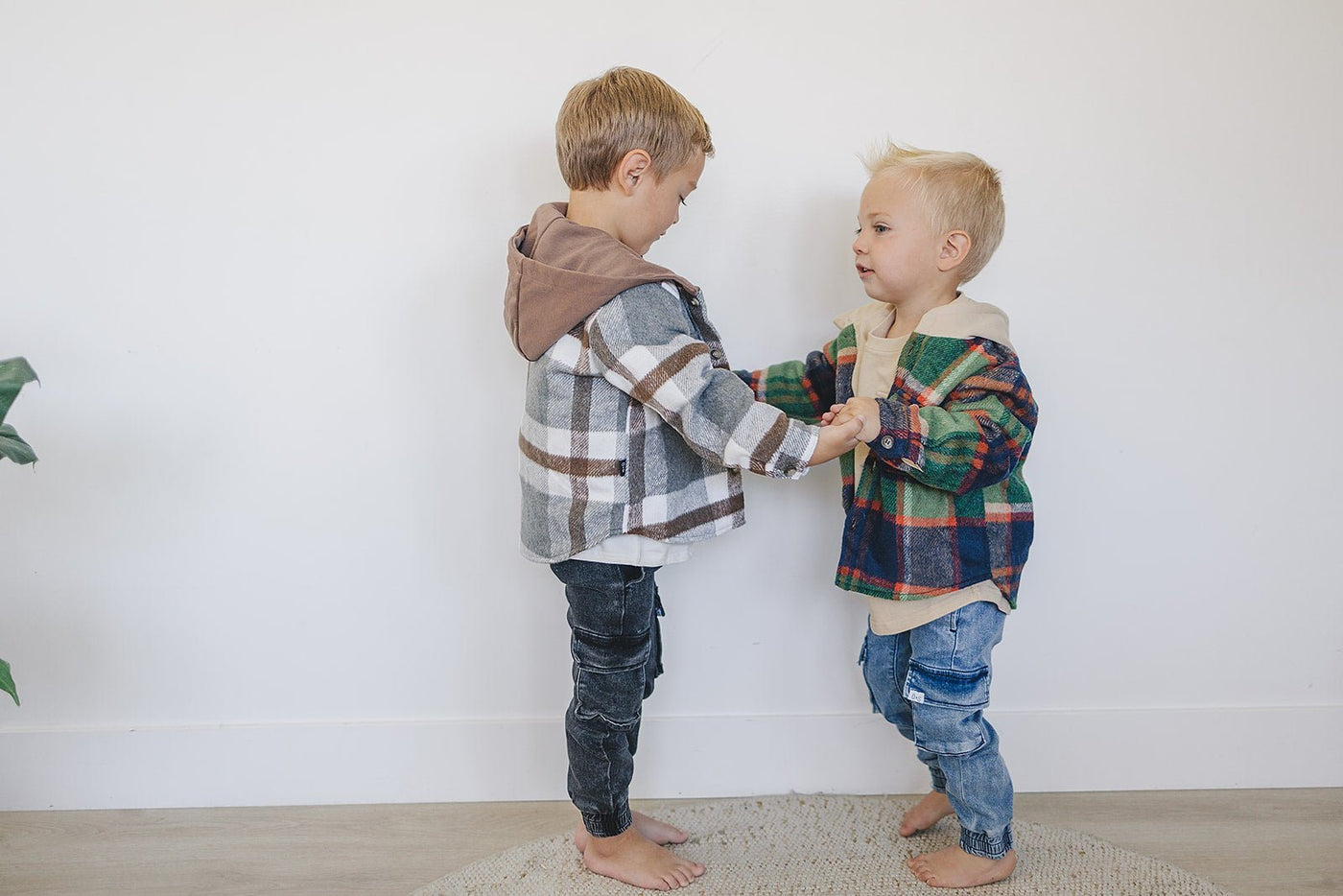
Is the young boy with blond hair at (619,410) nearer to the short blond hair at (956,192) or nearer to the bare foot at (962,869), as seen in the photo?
the short blond hair at (956,192)

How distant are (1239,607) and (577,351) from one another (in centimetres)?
116

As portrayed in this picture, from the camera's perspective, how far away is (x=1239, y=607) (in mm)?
1541

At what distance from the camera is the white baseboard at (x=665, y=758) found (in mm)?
1517

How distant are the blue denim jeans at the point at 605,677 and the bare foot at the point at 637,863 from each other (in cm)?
4

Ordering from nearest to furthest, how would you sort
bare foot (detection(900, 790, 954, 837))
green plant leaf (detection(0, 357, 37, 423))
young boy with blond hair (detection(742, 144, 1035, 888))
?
green plant leaf (detection(0, 357, 37, 423)) < young boy with blond hair (detection(742, 144, 1035, 888)) < bare foot (detection(900, 790, 954, 837))

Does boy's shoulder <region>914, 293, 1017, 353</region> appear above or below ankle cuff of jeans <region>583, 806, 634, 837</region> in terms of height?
above

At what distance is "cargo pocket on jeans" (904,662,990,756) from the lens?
4.09 feet

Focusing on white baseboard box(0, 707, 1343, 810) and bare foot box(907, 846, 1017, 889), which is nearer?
bare foot box(907, 846, 1017, 889)

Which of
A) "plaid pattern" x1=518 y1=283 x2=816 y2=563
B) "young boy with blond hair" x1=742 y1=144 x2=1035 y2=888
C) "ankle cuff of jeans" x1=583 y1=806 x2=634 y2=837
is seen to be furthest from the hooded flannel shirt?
"ankle cuff of jeans" x1=583 y1=806 x2=634 y2=837

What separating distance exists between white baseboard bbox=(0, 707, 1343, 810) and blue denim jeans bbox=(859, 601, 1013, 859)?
250mm

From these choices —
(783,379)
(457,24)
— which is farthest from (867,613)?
(457,24)

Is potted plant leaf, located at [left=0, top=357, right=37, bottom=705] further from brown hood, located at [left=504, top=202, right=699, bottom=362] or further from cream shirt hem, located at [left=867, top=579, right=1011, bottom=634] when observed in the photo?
cream shirt hem, located at [left=867, top=579, right=1011, bottom=634]

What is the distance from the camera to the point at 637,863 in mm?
1324

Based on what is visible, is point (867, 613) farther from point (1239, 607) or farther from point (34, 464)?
point (34, 464)
